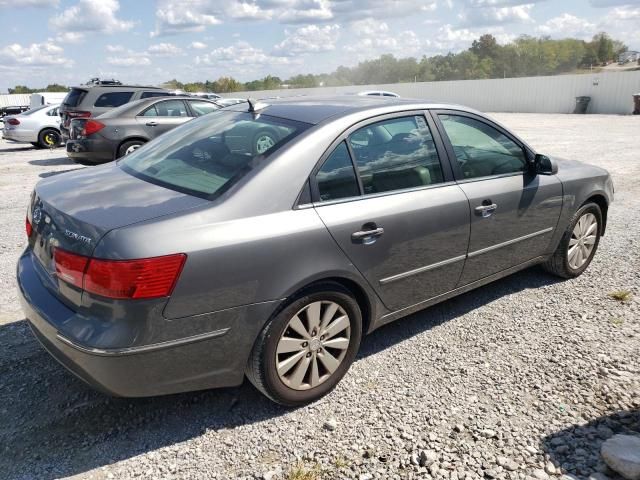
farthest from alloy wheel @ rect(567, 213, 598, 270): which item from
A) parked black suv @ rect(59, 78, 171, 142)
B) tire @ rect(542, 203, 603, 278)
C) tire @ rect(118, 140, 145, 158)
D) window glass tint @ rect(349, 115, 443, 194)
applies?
parked black suv @ rect(59, 78, 171, 142)

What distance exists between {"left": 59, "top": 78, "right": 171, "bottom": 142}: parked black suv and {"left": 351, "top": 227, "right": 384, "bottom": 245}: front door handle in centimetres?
1102

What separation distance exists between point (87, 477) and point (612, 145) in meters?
15.6

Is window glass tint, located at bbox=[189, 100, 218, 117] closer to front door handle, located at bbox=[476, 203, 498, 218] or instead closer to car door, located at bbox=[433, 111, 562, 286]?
car door, located at bbox=[433, 111, 562, 286]

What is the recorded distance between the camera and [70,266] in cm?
244

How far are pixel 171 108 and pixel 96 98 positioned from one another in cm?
270

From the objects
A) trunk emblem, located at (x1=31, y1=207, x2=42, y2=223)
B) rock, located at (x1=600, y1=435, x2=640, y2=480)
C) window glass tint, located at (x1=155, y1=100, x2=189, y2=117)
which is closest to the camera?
rock, located at (x1=600, y1=435, x2=640, y2=480)

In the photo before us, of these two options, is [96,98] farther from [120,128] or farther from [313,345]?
[313,345]

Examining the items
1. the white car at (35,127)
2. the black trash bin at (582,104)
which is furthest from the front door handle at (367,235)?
the black trash bin at (582,104)

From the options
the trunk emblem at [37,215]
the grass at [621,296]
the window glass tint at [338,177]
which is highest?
the window glass tint at [338,177]

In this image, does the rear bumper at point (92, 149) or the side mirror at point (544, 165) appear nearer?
the side mirror at point (544, 165)

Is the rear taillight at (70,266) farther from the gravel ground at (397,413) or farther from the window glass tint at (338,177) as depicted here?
the window glass tint at (338,177)

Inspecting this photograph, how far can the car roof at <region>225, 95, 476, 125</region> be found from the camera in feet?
10.5

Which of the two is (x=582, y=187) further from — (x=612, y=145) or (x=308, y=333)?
(x=612, y=145)

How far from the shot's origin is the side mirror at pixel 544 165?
13.4ft
